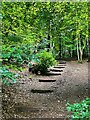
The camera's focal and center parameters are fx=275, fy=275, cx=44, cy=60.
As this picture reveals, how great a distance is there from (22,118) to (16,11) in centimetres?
143

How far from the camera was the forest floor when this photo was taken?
3.29 meters

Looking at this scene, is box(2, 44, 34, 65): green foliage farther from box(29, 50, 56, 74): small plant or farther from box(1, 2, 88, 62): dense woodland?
box(29, 50, 56, 74): small plant

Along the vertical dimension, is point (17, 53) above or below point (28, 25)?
below

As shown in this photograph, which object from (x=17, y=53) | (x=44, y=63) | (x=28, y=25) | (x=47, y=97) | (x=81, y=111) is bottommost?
(x=47, y=97)

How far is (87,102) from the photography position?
1.39 m

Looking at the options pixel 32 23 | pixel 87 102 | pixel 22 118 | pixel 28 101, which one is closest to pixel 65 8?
pixel 32 23

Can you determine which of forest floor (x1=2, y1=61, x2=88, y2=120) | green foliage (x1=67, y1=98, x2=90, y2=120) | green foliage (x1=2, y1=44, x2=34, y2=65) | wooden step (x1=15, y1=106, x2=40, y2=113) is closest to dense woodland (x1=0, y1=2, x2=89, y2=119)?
green foliage (x1=2, y1=44, x2=34, y2=65)

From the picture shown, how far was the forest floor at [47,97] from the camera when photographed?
329cm

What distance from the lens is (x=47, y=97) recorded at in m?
4.23

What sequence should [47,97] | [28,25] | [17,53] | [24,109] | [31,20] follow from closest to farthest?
1. [17,53]
2. [24,109]
3. [28,25]
4. [31,20]
5. [47,97]

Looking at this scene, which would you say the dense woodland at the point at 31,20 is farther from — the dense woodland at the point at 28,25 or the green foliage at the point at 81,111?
the green foliage at the point at 81,111

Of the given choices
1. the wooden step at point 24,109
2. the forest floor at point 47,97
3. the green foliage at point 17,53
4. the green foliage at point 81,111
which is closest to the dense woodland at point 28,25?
the green foliage at point 17,53

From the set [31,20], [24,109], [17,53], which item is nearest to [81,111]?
[17,53]

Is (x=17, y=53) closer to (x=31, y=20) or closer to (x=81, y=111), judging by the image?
(x=81, y=111)
